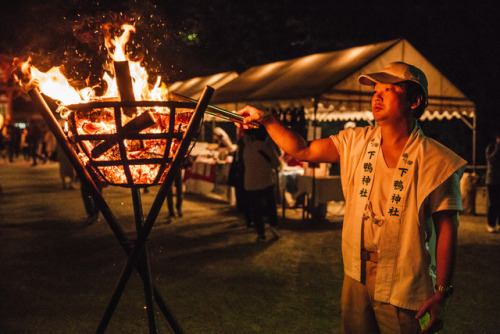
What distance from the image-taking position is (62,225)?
333 inches

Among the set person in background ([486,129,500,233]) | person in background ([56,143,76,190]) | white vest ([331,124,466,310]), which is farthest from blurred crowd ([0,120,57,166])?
white vest ([331,124,466,310])

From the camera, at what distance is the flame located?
220cm

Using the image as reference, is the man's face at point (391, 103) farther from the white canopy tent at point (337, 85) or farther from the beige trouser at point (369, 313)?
the white canopy tent at point (337, 85)

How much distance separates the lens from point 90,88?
2.45 m

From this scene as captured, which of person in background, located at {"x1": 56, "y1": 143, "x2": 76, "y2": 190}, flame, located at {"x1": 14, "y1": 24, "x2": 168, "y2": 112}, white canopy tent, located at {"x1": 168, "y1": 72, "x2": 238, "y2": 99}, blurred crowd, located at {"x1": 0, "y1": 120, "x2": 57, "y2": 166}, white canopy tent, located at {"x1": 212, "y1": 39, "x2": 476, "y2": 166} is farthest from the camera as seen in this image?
blurred crowd, located at {"x1": 0, "y1": 120, "x2": 57, "y2": 166}

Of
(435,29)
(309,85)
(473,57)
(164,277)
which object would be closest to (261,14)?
(435,29)

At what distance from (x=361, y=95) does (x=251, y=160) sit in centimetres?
310

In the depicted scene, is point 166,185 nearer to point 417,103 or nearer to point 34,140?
point 417,103

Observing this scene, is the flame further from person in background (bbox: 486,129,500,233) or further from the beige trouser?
person in background (bbox: 486,129,500,233)

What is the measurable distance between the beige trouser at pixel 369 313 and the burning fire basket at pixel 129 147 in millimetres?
1083

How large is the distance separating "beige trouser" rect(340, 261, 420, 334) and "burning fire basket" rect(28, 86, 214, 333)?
3.55ft

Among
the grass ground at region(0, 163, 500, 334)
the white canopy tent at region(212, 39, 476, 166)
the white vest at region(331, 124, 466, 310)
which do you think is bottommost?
the grass ground at region(0, 163, 500, 334)

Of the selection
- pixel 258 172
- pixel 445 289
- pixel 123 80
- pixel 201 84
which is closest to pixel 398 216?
pixel 445 289

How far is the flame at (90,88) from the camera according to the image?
2195 mm
